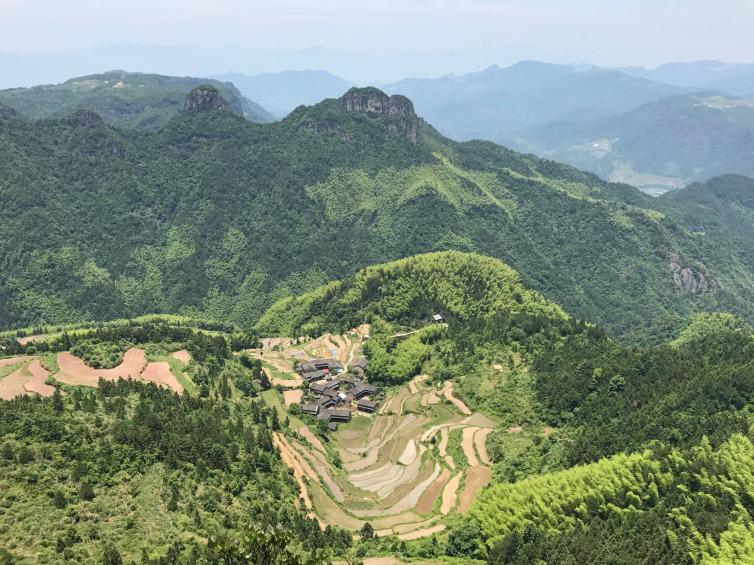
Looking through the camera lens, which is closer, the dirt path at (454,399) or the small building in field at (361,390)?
the dirt path at (454,399)

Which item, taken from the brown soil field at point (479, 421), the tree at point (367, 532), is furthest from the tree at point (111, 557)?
the brown soil field at point (479, 421)

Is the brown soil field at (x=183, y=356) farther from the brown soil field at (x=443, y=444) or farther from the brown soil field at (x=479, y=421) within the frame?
the brown soil field at (x=479, y=421)

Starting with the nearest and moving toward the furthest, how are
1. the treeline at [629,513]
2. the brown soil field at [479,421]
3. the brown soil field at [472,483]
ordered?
the treeline at [629,513] → the brown soil field at [472,483] → the brown soil field at [479,421]

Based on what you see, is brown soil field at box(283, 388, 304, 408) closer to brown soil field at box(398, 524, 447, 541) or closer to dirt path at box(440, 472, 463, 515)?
dirt path at box(440, 472, 463, 515)

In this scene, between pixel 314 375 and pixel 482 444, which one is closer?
pixel 482 444

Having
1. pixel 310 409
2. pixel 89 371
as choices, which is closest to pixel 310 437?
pixel 310 409

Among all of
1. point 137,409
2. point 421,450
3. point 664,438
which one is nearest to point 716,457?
point 664,438

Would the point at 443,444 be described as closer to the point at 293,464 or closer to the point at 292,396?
the point at 293,464
